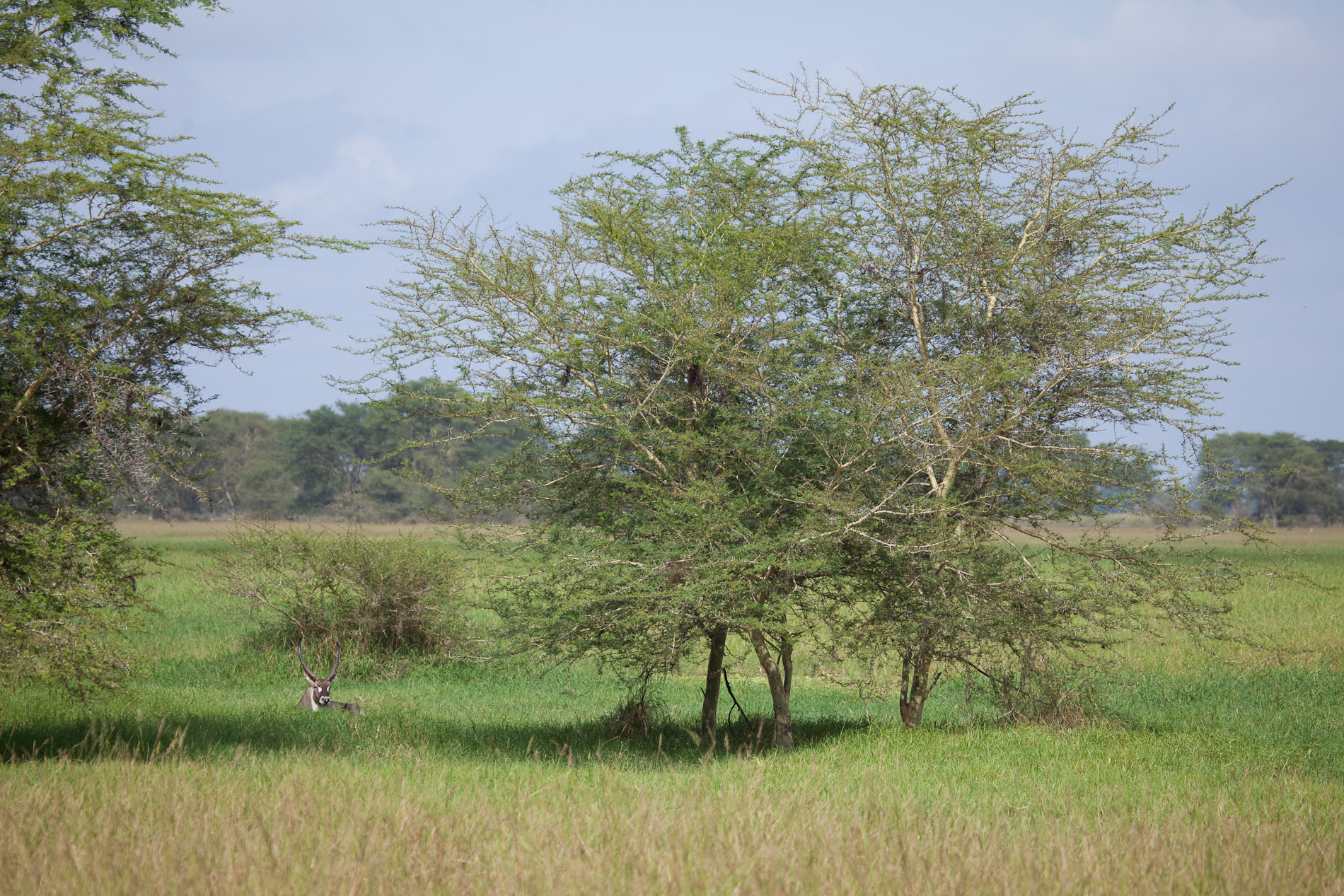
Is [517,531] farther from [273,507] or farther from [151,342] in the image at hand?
[273,507]

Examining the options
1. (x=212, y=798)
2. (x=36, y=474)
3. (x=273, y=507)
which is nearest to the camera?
(x=212, y=798)

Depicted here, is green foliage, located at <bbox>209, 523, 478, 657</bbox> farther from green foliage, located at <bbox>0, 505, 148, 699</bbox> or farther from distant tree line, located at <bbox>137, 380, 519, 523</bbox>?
distant tree line, located at <bbox>137, 380, 519, 523</bbox>

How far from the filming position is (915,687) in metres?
11.5

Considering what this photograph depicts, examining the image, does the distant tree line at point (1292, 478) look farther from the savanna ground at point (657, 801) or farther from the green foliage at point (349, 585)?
the savanna ground at point (657, 801)

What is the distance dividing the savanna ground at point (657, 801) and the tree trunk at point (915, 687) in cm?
36

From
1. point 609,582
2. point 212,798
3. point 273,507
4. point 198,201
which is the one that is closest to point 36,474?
point 198,201

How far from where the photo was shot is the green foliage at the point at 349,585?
54.8 feet

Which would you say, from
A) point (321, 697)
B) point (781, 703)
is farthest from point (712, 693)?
point (321, 697)

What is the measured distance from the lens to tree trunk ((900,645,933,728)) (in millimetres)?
11141

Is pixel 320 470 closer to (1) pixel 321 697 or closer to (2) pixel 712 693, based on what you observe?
(1) pixel 321 697

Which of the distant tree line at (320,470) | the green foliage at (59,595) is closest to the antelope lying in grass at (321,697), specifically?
the green foliage at (59,595)

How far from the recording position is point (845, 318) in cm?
1195

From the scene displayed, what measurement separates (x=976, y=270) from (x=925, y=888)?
7822 mm

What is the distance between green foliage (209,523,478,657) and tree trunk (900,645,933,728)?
25.6 feet
